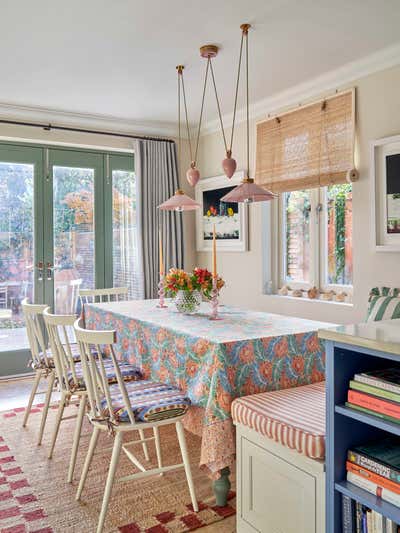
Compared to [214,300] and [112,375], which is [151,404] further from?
[214,300]

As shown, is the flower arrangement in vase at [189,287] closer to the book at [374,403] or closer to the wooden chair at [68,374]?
the wooden chair at [68,374]

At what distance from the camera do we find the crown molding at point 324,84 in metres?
3.37

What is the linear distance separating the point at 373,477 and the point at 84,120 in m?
4.33

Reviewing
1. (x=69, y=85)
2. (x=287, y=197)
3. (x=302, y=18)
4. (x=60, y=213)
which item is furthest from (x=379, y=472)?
(x=60, y=213)

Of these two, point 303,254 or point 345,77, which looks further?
point 303,254

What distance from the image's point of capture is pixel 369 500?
4.81ft

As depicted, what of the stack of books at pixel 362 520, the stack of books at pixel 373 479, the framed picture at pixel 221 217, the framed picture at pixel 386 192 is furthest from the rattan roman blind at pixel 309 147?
the stack of books at pixel 362 520

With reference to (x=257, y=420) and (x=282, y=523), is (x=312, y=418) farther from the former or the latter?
(x=282, y=523)

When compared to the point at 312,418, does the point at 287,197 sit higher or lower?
higher

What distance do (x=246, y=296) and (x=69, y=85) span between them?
8.03 ft

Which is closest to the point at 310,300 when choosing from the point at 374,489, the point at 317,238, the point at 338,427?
the point at 317,238

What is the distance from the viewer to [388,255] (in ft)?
11.2

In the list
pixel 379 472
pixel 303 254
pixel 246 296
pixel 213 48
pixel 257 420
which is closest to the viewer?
pixel 379 472

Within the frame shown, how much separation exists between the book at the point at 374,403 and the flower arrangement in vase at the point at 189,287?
161 centimetres
